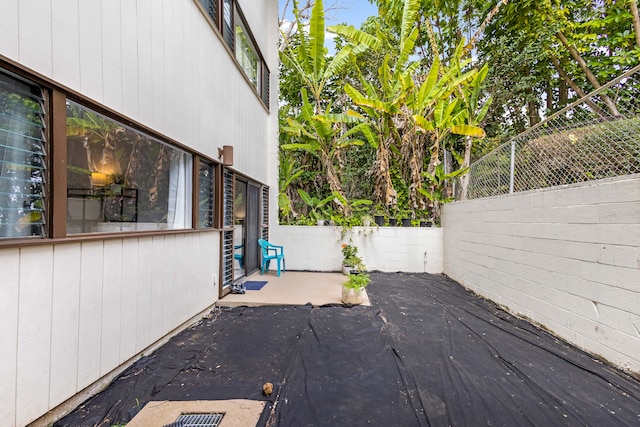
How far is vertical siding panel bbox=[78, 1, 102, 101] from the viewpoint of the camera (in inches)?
72.6

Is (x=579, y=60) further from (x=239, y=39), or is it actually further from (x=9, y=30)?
(x=9, y=30)

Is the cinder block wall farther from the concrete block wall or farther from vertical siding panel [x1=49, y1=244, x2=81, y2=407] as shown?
vertical siding panel [x1=49, y1=244, x2=81, y2=407]

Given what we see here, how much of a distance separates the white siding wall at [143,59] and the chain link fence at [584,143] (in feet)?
13.3

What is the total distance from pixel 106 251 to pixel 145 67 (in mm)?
1602

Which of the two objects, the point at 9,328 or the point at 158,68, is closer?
the point at 9,328

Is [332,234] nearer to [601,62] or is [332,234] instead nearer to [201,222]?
[201,222]

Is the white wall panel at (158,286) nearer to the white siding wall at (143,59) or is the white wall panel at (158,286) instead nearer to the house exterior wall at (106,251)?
the house exterior wall at (106,251)

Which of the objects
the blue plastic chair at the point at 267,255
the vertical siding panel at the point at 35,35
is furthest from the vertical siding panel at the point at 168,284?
the blue plastic chair at the point at 267,255

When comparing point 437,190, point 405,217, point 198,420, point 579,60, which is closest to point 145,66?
point 198,420

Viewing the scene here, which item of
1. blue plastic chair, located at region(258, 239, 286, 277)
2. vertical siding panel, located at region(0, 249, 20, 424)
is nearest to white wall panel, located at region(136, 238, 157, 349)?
vertical siding panel, located at region(0, 249, 20, 424)

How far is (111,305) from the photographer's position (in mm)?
2062

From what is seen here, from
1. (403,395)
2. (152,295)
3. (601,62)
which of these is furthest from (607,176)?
(601,62)

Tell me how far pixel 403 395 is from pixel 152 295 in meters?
2.24

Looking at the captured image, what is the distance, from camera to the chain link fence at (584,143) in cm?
249
